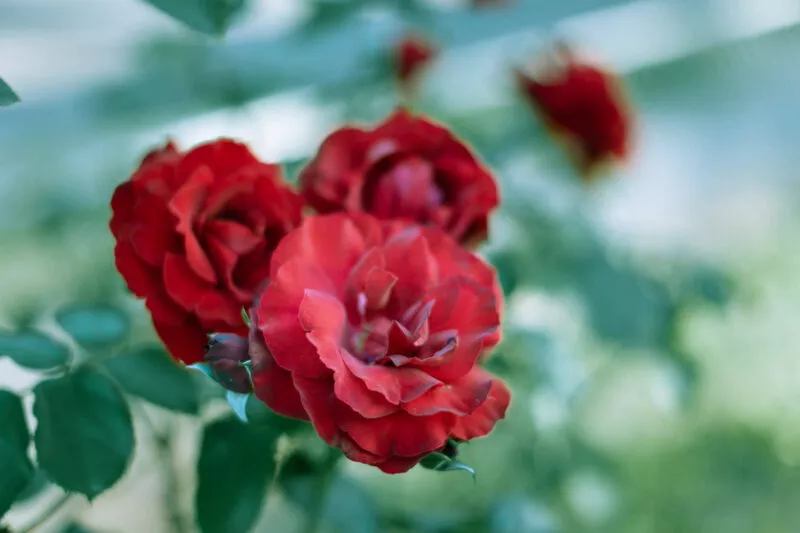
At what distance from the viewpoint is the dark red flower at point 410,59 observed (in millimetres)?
771

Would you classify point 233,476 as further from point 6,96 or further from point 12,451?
point 6,96

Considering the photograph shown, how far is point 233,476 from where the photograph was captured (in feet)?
1.25

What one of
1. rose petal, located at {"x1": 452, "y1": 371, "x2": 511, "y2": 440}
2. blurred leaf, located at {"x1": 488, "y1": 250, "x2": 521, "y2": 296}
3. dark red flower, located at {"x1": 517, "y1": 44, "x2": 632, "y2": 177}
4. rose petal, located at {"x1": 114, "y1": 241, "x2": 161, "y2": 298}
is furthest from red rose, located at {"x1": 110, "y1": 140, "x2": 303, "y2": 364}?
dark red flower, located at {"x1": 517, "y1": 44, "x2": 632, "y2": 177}

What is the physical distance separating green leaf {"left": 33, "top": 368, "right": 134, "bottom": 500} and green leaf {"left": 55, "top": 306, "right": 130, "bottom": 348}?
0.04m

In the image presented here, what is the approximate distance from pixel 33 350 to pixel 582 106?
538 mm

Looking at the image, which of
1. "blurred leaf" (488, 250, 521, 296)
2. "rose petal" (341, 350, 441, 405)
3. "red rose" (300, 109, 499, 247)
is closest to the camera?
"rose petal" (341, 350, 441, 405)

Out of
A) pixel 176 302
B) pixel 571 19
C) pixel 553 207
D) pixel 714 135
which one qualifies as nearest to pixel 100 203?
pixel 553 207

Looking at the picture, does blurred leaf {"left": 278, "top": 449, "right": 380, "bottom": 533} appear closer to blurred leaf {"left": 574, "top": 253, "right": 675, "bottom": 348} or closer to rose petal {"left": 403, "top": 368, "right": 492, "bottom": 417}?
rose petal {"left": 403, "top": 368, "right": 492, "bottom": 417}

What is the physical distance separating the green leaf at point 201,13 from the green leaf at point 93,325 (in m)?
0.18

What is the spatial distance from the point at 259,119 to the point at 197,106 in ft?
0.38

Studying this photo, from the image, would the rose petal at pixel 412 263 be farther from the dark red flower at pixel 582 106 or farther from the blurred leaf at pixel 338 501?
the dark red flower at pixel 582 106

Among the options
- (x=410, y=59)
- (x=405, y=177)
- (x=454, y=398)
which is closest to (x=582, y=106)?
(x=410, y=59)

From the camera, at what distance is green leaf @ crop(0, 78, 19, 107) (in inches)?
10.9

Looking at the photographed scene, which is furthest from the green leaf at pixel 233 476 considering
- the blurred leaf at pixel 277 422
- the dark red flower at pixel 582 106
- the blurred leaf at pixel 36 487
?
the dark red flower at pixel 582 106
